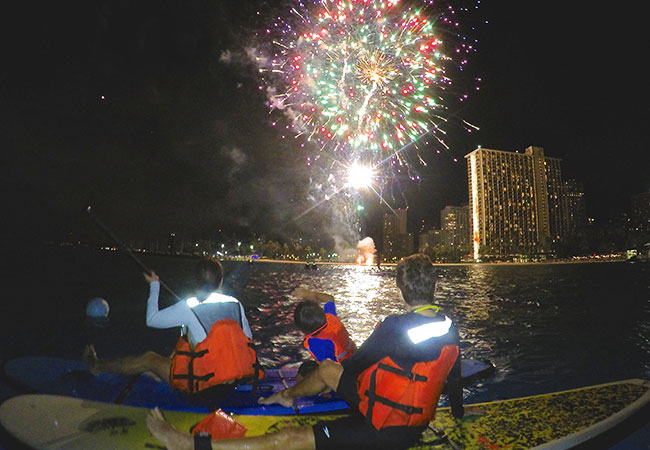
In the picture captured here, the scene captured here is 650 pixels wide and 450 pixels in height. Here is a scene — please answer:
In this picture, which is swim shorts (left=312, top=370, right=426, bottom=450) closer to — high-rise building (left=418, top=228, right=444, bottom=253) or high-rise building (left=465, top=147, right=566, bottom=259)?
high-rise building (left=465, top=147, right=566, bottom=259)

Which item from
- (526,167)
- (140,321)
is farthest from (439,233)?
(140,321)

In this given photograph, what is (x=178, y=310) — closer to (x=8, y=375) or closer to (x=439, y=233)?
(x=8, y=375)

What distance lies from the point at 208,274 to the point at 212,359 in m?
1.00

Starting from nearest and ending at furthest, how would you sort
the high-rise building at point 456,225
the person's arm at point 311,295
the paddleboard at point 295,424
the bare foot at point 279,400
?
the paddleboard at point 295,424
the bare foot at point 279,400
the person's arm at point 311,295
the high-rise building at point 456,225

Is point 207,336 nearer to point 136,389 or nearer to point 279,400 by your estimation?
point 279,400

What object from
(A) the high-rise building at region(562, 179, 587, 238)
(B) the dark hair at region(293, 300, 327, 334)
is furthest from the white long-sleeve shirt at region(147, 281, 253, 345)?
(A) the high-rise building at region(562, 179, 587, 238)

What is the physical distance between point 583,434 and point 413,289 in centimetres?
271

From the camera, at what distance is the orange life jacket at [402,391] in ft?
9.82

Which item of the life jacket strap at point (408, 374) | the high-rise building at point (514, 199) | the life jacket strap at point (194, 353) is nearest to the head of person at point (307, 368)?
the life jacket strap at point (194, 353)

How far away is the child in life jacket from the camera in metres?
4.73

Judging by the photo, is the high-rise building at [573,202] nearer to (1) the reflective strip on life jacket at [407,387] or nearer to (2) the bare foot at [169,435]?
(1) the reflective strip on life jacket at [407,387]

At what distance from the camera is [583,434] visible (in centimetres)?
396

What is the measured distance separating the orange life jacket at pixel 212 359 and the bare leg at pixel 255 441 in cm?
112

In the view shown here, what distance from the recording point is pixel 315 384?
3959 mm
